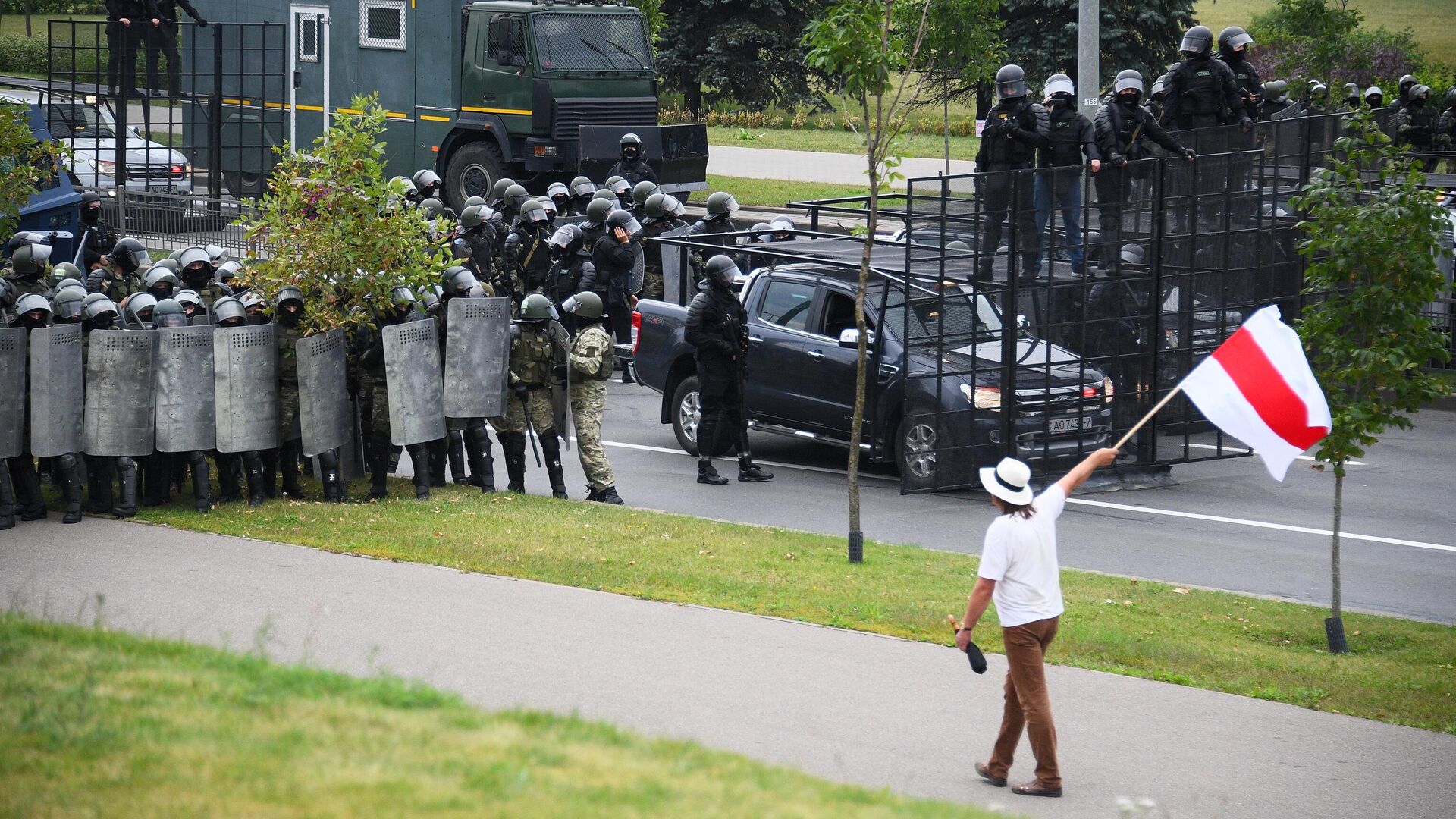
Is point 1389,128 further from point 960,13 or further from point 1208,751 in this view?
point 1208,751

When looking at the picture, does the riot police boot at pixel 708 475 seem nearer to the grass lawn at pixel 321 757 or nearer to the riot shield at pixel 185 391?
the riot shield at pixel 185 391

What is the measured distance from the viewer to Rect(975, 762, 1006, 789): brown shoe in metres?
6.77

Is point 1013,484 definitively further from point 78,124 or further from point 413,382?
point 78,124

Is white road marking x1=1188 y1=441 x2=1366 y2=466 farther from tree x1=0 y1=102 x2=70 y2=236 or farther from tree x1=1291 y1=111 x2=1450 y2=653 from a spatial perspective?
tree x1=0 y1=102 x2=70 y2=236

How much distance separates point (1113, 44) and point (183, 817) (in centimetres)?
3400

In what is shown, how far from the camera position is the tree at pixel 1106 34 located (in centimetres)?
3516

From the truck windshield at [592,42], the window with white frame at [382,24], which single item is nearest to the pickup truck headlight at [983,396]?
the truck windshield at [592,42]

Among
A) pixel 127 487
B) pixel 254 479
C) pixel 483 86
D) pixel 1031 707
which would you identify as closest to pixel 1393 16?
pixel 483 86

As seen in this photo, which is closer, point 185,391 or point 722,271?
point 185,391

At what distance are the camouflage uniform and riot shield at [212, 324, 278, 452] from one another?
7.90ft

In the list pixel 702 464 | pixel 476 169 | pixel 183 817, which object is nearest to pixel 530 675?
pixel 183 817

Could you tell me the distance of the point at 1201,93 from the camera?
624 inches

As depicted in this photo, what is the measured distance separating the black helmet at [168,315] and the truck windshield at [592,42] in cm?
1334

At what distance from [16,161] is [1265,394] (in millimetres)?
10558
